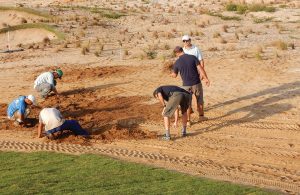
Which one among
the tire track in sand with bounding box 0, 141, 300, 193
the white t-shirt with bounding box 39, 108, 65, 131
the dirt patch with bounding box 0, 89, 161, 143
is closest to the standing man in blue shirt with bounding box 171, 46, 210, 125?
the dirt patch with bounding box 0, 89, 161, 143

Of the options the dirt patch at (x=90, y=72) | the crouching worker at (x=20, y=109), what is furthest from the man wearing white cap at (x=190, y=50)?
the dirt patch at (x=90, y=72)

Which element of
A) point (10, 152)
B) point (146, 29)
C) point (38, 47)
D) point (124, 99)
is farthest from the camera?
point (146, 29)

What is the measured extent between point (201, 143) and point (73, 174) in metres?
3.72

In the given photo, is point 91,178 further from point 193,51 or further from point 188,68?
point 193,51

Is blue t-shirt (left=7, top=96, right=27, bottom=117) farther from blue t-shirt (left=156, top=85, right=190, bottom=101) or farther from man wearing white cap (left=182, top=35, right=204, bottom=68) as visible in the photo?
man wearing white cap (left=182, top=35, right=204, bottom=68)

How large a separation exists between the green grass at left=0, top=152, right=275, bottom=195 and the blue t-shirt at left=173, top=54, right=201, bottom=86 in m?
3.26

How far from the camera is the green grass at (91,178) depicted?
9297 millimetres

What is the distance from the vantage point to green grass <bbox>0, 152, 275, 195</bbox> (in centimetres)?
930

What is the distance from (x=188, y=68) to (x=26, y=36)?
977 inches

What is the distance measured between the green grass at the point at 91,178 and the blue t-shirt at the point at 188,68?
10.7 ft

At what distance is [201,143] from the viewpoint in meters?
13.1

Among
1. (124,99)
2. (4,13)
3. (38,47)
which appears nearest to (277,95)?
(124,99)

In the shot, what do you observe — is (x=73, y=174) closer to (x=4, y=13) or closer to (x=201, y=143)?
(x=201, y=143)

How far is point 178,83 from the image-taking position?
19938mm
